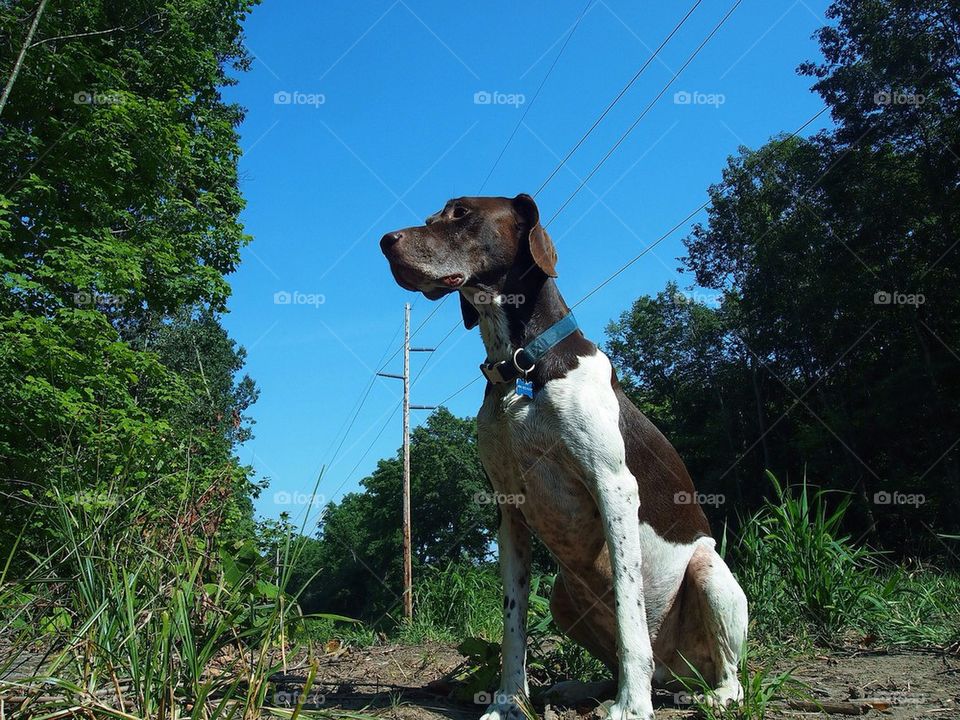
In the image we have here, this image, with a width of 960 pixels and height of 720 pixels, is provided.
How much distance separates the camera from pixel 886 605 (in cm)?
541

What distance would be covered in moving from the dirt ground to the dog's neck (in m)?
1.63

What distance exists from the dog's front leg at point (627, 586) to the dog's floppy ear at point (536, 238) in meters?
0.99

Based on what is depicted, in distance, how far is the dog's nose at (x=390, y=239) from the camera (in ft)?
11.5

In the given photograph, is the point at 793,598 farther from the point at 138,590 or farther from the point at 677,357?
the point at 677,357

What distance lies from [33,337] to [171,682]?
11.3 meters

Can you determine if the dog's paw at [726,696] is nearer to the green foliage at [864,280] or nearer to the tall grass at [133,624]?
the tall grass at [133,624]

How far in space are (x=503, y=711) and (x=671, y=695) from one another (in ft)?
3.04

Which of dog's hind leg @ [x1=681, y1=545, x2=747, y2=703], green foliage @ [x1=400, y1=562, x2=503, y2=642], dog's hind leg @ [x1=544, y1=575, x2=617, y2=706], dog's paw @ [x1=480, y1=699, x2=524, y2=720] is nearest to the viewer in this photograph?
dog's paw @ [x1=480, y1=699, x2=524, y2=720]

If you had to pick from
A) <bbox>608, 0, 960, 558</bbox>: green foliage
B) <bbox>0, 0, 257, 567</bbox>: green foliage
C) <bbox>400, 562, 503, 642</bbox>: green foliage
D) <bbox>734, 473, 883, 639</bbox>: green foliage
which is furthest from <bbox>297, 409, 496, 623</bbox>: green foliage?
<bbox>734, 473, 883, 639</bbox>: green foliage

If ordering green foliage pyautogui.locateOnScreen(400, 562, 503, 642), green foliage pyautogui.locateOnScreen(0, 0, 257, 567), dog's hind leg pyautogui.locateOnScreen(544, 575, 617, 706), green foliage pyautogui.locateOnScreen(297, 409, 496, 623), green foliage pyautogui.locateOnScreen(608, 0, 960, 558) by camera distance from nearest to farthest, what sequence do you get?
1. dog's hind leg pyautogui.locateOnScreen(544, 575, 617, 706)
2. green foliage pyautogui.locateOnScreen(400, 562, 503, 642)
3. green foliage pyautogui.locateOnScreen(0, 0, 257, 567)
4. green foliage pyautogui.locateOnScreen(608, 0, 960, 558)
5. green foliage pyautogui.locateOnScreen(297, 409, 496, 623)

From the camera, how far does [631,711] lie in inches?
117

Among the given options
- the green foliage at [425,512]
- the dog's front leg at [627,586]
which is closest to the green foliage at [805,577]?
the dog's front leg at [627,586]

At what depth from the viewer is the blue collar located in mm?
3471

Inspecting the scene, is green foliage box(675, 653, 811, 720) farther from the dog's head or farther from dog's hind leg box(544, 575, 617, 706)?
the dog's head
